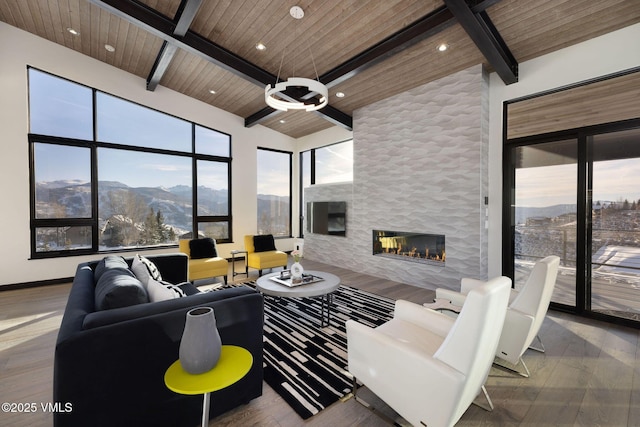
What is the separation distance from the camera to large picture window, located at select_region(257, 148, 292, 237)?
7.49 m

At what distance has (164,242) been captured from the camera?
6.00 meters

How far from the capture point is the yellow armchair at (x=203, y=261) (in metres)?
4.45

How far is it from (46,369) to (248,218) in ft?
16.3

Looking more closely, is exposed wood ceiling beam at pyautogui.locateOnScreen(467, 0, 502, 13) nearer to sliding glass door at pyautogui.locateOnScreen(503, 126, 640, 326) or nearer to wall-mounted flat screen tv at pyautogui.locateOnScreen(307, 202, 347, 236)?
sliding glass door at pyautogui.locateOnScreen(503, 126, 640, 326)

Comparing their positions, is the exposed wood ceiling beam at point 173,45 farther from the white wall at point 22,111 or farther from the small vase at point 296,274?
the small vase at point 296,274

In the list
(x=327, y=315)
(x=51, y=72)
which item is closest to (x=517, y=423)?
(x=327, y=315)

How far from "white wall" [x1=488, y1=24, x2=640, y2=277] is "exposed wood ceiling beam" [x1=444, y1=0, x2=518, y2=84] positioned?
0.19 m

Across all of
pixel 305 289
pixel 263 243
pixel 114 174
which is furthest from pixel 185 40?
pixel 305 289

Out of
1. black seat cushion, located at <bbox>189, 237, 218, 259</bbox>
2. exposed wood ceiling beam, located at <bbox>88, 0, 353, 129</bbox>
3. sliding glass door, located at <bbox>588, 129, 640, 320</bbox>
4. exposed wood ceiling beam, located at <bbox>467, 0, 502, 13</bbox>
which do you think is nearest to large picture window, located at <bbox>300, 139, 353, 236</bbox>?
exposed wood ceiling beam, located at <bbox>88, 0, 353, 129</bbox>

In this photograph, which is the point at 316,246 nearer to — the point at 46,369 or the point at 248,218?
the point at 248,218

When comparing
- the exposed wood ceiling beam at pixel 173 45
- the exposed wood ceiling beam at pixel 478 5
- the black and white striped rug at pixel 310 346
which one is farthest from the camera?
the exposed wood ceiling beam at pixel 173 45

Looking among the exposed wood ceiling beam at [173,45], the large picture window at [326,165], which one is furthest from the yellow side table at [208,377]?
the large picture window at [326,165]

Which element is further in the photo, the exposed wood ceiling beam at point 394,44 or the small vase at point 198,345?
the exposed wood ceiling beam at point 394,44

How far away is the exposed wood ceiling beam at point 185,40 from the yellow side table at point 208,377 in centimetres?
320
